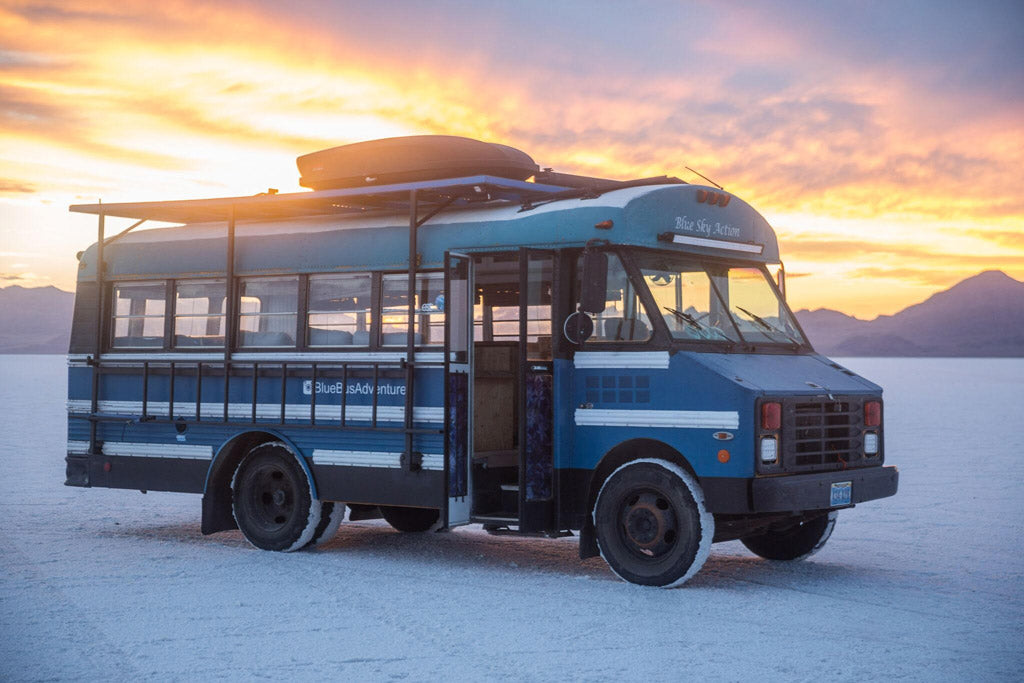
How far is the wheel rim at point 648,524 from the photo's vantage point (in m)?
10.3

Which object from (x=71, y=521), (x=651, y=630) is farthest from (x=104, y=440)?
(x=651, y=630)

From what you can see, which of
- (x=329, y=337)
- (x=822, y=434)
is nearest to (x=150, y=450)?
(x=329, y=337)

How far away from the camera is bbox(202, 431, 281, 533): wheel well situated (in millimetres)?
12875

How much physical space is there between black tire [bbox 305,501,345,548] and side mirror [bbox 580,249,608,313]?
3567 millimetres

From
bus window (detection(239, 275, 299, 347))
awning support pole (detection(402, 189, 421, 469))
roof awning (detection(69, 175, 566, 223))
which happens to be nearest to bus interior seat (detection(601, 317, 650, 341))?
roof awning (detection(69, 175, 566, 223))

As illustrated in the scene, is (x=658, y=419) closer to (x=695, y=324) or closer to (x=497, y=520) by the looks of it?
(x=695, y=324)

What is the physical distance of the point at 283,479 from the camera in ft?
Answer: 41.8

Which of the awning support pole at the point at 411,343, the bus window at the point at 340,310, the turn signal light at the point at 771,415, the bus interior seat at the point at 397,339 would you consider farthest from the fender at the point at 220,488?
the turn signal light at the point at 771,415

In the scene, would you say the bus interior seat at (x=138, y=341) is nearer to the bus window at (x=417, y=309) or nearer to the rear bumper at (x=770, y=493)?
the bus window at (x=417, y=309)

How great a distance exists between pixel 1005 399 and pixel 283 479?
155ft

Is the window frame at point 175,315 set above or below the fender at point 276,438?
above

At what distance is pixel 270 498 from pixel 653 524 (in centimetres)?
421

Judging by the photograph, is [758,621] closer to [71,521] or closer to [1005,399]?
[71,521]

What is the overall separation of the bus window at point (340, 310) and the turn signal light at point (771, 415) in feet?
12.7
